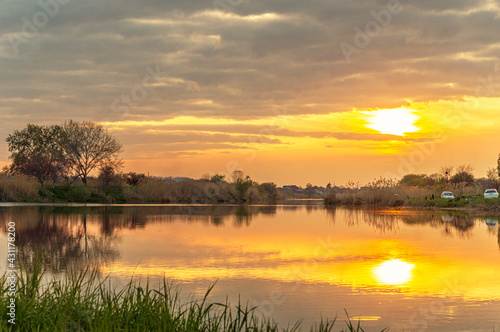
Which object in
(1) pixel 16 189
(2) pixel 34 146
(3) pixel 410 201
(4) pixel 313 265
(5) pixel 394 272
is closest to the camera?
(5) pixel 394 272

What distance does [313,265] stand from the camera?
11.0 meters

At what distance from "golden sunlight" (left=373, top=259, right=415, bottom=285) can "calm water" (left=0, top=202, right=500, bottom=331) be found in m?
0.02

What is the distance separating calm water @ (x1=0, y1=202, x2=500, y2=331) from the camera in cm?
724

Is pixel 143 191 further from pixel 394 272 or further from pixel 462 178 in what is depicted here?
pixel 394 272

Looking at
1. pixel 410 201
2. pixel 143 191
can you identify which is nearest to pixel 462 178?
pixel 410 201

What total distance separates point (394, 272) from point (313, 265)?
165 cm

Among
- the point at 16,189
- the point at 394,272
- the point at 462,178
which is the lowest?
the point at 394,272

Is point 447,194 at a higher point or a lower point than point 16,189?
lower

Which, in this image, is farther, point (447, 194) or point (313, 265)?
point (447, 194)

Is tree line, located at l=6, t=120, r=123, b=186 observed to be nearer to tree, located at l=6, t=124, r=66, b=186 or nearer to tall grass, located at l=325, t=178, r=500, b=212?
tree, located at l=6, t=124, r=66, b=186

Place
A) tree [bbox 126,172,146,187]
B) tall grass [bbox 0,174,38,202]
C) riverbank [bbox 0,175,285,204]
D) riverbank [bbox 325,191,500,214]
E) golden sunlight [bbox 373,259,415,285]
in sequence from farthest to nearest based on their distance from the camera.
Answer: tree [bbox 126,172,146,187] < riverbank [bbox 0,175,285,204] < tall grass [bbox 0,174,38,202] < riverbank [bbox 325,191,500,214] < golden sunlight [bbox 373,259,415,285]

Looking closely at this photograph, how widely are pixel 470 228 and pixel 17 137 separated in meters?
48.4

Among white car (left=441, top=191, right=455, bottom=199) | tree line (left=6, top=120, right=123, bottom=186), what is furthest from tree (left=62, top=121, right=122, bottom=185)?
white car (left=441, top=191, right=455, bottom=199)

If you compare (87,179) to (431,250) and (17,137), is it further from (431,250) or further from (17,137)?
(431,250)
